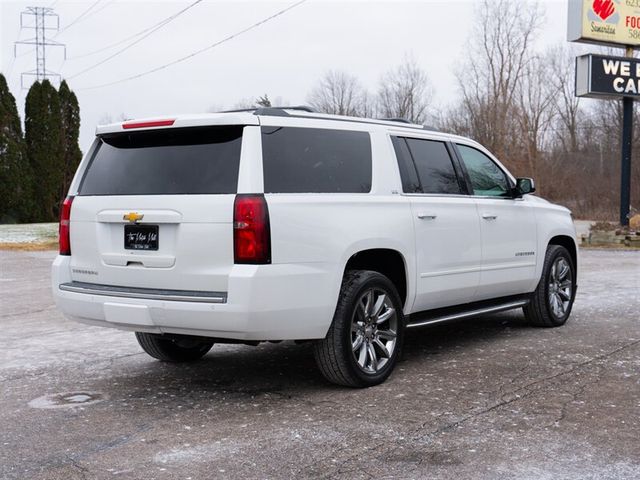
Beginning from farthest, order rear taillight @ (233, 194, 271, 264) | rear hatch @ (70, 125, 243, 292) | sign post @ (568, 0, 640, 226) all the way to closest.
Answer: sign post @ (568, 0, 640, 226)
rear hatch @ (70, 125, 243, 292)
rear taillight @ (233, 194, 271, 264)

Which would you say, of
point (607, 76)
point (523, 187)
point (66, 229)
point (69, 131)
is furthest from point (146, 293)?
point (69, 131)

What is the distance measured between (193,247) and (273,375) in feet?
5.25

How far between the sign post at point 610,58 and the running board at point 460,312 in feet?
51.6

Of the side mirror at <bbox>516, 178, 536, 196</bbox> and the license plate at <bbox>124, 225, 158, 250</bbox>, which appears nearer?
the license plate at <bbox>124, 225, 158, 250</bbox>

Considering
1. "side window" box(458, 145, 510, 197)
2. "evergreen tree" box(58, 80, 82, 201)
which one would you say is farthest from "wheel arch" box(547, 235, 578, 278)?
"evergreen tree" box(58, 80, 82, 201)

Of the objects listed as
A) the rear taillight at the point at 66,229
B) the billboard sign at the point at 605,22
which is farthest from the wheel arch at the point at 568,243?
the billboard sign at the point at 605,22

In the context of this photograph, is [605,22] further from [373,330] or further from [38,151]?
[38,151]

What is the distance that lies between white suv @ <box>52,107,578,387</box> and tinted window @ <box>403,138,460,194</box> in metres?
0.02

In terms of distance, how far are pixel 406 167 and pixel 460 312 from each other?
4.51ft

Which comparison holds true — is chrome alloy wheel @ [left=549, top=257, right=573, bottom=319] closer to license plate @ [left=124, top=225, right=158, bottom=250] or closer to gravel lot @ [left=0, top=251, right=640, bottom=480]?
gravel lot @ [left=0, top=251, right=640, bottom=480]

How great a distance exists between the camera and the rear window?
195 inches

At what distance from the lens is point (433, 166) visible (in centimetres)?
645

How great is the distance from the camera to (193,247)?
4.84 m

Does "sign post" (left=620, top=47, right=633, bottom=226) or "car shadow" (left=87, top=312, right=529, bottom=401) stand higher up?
"sign post" (left=620, top=47, right=633, bottom=226)
